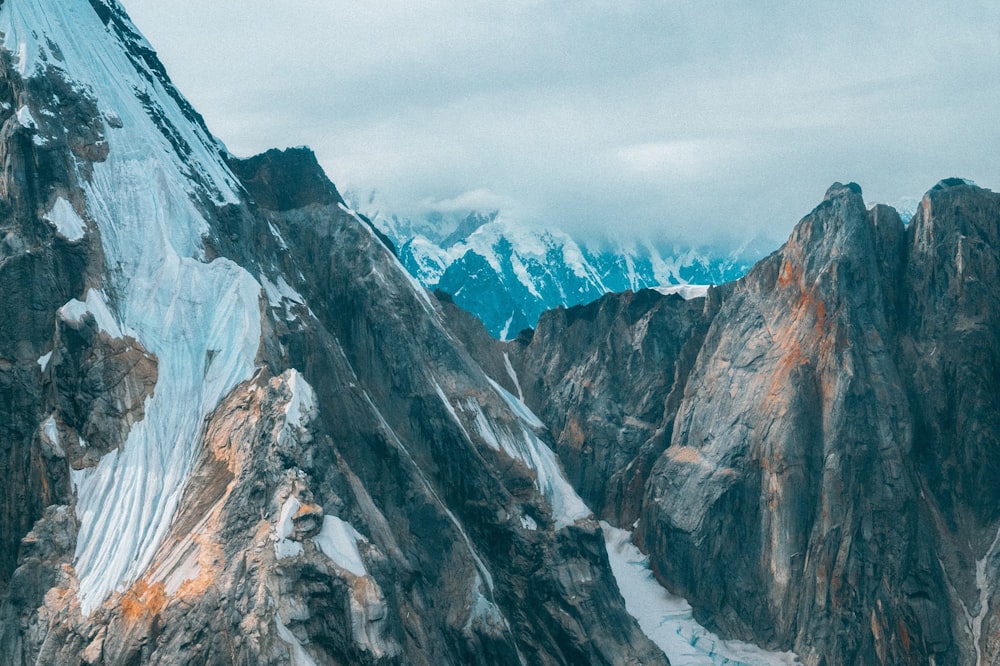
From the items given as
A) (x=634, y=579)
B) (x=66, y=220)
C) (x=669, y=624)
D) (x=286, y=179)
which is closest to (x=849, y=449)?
(x=669, y=624)

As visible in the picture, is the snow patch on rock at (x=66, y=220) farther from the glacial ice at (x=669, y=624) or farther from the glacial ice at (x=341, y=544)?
the glacial ice at (x=669, y=624)

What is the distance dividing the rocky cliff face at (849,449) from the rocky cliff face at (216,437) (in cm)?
1260

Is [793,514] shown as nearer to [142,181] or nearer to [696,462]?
[696,462]

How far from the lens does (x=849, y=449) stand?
299 feet

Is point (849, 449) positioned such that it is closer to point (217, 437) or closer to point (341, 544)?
point (341, 544)

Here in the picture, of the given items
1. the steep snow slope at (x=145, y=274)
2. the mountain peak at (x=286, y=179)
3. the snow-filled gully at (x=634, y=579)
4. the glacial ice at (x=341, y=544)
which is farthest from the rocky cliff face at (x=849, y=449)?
the steep snow slope at (x=145, y=274)

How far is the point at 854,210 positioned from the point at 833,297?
9684mm

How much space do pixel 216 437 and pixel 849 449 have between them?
5504 centimetres

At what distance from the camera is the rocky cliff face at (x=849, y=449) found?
282ft

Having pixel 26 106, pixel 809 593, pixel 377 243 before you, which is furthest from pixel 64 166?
pixel 809 593

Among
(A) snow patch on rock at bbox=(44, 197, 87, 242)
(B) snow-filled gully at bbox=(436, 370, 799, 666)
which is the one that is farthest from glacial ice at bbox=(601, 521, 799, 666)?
(A) snow patch on rock at bbox=(44, 197, 87, 242)

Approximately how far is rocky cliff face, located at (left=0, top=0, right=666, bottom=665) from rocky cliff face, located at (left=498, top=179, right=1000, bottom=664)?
41.3 feet

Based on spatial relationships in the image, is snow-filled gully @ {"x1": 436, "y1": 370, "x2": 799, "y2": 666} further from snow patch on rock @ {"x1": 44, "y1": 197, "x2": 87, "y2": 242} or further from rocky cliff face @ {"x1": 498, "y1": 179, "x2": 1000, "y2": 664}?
snow patch on rock @ {"x1": 44, "y1": 197, "x2": 87, "y2": 242}

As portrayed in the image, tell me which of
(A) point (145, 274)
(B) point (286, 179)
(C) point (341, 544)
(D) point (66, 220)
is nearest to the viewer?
(C) point (341, 544)
